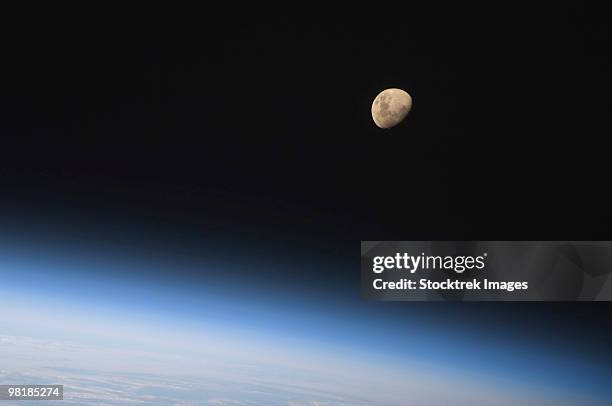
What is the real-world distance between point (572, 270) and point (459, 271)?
2.26 meters

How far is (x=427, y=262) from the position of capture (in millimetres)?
9594

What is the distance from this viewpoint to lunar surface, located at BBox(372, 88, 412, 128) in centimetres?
939

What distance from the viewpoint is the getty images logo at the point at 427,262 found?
9586 mm

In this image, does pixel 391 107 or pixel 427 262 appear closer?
pixel 391 107

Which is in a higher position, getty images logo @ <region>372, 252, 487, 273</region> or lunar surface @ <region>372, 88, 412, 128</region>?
lunar surface @ <region>372, 88, 412, 128</region>

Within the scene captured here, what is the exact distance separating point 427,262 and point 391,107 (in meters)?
3.02

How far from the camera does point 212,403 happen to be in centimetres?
1600

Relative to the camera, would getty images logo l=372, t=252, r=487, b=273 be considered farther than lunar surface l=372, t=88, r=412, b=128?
Yes

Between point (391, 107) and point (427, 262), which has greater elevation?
point (391, 107)

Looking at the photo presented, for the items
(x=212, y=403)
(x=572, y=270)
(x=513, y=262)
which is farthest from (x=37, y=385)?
(x=572, y=270)

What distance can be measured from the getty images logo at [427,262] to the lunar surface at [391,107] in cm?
259

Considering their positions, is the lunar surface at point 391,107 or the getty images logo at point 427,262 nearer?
the lunar surface at point 391,107

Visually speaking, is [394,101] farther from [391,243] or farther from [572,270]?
[572,270]

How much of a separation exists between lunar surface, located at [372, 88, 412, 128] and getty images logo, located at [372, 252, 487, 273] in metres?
2.59
